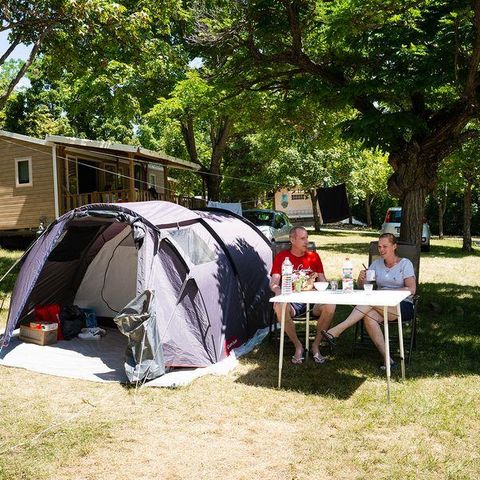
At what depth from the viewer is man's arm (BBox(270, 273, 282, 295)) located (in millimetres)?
5828

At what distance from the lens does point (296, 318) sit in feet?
20.0

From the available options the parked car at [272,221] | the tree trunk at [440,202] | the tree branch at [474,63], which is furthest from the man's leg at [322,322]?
the tree trunk at [440,202]

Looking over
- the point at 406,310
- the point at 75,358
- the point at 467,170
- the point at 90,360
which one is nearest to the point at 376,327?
the point at 406,310

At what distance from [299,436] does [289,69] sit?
6.68m

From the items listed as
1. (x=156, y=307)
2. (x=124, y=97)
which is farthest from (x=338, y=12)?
(x=124, y=97)

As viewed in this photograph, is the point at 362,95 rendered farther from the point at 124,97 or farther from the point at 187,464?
the point at 124,97

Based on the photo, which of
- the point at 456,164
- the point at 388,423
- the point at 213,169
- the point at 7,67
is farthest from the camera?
the point at 7,67

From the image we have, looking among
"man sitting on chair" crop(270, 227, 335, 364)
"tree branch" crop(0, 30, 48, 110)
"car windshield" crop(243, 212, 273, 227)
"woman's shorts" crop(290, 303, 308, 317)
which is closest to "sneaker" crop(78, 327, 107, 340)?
"man sitting on chair" crop(270, 227, 335, 364)

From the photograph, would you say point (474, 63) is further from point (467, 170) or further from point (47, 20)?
point (467, 170)

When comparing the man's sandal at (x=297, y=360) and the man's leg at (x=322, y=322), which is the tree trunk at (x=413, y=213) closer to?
the man's leg at (x=322, y=322)

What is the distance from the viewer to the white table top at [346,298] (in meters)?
4.76

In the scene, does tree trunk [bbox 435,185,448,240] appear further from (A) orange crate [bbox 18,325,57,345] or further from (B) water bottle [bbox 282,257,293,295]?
(A) orange crate [bbox 18,325,57,345]

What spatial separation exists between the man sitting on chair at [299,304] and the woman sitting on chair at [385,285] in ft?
0.54

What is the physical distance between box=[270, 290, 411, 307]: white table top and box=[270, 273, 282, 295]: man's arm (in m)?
0.45
